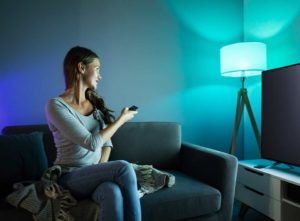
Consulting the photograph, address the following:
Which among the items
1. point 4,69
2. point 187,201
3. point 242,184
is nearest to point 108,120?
point 187,201

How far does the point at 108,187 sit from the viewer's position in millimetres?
1343

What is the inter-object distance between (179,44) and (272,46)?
0.86 meters

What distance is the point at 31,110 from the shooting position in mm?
2248

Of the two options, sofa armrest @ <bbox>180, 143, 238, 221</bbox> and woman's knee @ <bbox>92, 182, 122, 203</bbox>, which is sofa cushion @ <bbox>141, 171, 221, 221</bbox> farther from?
woman's knee @ <bbox>92, 182, 122, 203</bbox>

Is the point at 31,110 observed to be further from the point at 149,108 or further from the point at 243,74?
the point at 243,74

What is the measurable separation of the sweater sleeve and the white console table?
3.96 feet

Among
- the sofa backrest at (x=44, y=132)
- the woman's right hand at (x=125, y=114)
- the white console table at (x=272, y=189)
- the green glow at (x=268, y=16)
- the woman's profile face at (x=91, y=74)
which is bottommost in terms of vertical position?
the white console table at (x=272, y=189)

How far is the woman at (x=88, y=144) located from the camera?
1.37m

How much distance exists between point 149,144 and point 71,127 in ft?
3.01

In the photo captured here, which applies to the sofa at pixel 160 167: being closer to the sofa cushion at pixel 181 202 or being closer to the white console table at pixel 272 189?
the sofa cushion at pixel 181 202

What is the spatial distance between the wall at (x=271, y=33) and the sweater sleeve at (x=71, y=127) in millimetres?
1792

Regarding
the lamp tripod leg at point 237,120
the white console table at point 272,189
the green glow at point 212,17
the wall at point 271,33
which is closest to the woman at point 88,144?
the white console table at point 272,189

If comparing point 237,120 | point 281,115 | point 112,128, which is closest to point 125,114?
point 112,128

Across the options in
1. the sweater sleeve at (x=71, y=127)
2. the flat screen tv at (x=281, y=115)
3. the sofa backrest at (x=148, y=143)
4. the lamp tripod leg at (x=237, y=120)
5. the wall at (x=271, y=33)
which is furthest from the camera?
the lamp tripod leg at (x=237, y=120)
